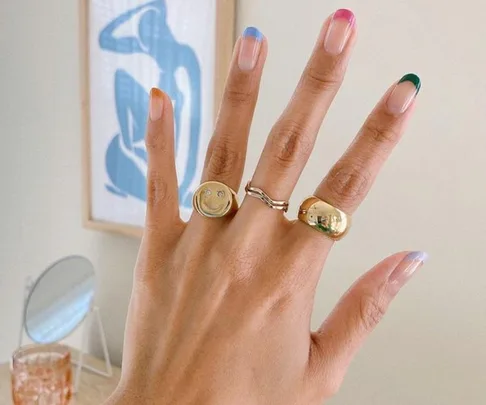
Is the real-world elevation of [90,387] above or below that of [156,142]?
below

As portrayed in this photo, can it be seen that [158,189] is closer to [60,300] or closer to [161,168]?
[161,168]

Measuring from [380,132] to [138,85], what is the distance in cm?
99

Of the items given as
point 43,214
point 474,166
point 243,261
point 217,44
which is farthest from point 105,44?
point 243,261

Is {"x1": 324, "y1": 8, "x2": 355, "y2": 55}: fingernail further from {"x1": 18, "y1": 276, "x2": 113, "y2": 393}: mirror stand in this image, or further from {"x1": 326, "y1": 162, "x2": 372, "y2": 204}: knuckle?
{"x1": 18, "y1": 276, "x2": 113, "y2": 393}: mirror stand

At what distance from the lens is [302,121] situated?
0.58 metres

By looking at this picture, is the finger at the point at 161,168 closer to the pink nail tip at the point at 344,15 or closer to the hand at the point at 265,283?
the hand at the point at 265,283

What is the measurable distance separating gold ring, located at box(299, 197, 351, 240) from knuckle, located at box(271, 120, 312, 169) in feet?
0.15

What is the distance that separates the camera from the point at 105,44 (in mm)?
1523

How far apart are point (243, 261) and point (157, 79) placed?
92 cm

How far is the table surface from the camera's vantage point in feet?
4.61

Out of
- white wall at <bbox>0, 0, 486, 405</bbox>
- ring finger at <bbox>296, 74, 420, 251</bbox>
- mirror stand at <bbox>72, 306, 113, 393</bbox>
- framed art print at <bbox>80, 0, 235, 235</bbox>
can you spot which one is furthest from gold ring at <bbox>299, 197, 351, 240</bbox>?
mirror stand at <bbox>72, 306, 113, 393</bbox>

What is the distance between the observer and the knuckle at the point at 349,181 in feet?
1.87

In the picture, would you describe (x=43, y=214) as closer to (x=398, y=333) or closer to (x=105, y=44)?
(x=105, y=44)

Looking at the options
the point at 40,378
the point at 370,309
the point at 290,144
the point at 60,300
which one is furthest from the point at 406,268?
the point at 60,300
